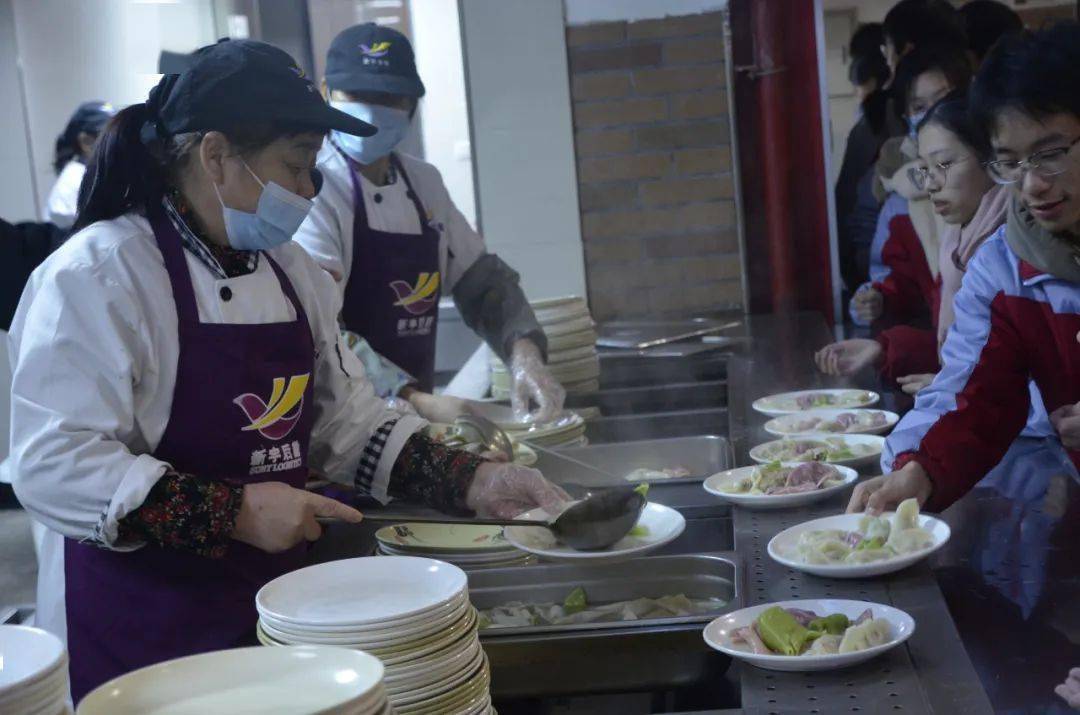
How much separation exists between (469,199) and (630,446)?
2967mm

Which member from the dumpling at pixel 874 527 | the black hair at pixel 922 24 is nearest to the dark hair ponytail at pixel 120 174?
the dumpling at pixel 874 527

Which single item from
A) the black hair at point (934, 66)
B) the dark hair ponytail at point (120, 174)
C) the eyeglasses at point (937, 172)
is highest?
the black hair at point (934, 66)

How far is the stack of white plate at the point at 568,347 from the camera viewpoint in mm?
3371

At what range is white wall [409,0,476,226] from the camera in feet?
18.2

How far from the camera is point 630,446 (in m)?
2.74

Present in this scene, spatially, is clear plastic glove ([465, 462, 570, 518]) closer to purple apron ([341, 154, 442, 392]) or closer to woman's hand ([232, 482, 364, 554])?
woman's hand ([232, 482, 364, 554])

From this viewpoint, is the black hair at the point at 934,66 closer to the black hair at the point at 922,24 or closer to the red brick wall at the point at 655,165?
the black hair at the point at 922,24

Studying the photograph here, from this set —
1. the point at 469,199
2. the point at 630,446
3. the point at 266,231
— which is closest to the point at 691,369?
the point at 630,446

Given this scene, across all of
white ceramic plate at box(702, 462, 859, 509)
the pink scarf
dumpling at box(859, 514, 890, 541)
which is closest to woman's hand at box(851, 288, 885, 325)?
the pink scarf

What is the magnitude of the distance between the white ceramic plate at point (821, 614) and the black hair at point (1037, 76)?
35.2 inches

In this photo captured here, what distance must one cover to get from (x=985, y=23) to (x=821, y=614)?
3437 millimetres

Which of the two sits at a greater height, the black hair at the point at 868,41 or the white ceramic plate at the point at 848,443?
the black hair at the point at 868,41

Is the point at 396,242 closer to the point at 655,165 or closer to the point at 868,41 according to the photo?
the point at 655,165

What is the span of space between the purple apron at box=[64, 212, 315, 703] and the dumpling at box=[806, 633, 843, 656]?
33.3 inches
